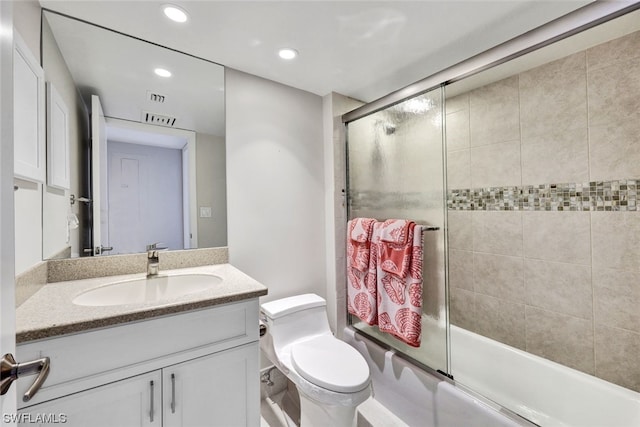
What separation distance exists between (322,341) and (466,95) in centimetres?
200

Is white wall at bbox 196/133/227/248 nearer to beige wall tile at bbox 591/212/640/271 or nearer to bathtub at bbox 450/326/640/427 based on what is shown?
bathtub at bbox 450/326/640/427

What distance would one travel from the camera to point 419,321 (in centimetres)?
154

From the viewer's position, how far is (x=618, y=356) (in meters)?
1.40

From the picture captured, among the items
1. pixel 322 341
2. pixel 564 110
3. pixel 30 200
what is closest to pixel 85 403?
pixel 30 200

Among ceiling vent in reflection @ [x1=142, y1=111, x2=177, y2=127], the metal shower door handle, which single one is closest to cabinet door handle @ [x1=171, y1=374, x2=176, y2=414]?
the metal shower door handle

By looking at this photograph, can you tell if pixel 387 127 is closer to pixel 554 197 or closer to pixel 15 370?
pixel 554 197

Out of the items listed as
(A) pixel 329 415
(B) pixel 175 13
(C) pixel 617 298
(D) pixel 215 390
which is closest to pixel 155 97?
(B) pixel 175 13

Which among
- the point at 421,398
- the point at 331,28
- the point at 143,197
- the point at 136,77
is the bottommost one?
the point at 421,398

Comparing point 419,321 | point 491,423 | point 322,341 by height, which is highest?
point 419,321

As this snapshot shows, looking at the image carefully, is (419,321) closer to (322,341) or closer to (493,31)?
(322,341)

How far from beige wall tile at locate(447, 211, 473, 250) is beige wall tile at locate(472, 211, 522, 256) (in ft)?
0.12

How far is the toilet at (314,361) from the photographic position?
126 cm

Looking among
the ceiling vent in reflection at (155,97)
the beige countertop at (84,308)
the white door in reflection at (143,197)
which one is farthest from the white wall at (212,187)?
the beige countertop at (84,308)

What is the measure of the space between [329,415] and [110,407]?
912 mm
